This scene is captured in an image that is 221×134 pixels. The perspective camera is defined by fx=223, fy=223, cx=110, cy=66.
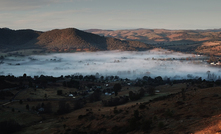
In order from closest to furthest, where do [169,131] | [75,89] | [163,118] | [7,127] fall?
1. [169,131]
2. [163,118]
3. [7,127]
4. [75,89]

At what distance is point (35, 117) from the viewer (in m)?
71.7

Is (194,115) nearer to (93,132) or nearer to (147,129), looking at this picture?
(147,129)

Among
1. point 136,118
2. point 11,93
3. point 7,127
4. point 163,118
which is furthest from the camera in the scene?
point 11,93

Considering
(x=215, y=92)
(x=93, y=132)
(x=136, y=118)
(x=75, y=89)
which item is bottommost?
(x=75, y=89)

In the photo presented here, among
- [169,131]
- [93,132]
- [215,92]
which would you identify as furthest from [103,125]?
[215,92]

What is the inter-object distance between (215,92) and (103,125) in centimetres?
2487

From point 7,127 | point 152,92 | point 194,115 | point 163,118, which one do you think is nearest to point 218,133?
point 194,115

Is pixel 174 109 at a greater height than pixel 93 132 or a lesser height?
greater

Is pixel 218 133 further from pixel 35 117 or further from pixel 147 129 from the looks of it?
pixel 35 117

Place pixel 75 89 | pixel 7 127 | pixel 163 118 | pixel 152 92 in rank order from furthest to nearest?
pixel 75 89, pixel 152 92, pixel 7 127, pixel 163 118

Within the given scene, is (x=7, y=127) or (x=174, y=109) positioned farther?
(x=7, y=127)

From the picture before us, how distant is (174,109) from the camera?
41.0m

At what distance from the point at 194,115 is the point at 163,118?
5.20 m

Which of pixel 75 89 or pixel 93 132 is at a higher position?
pixel 93 132
